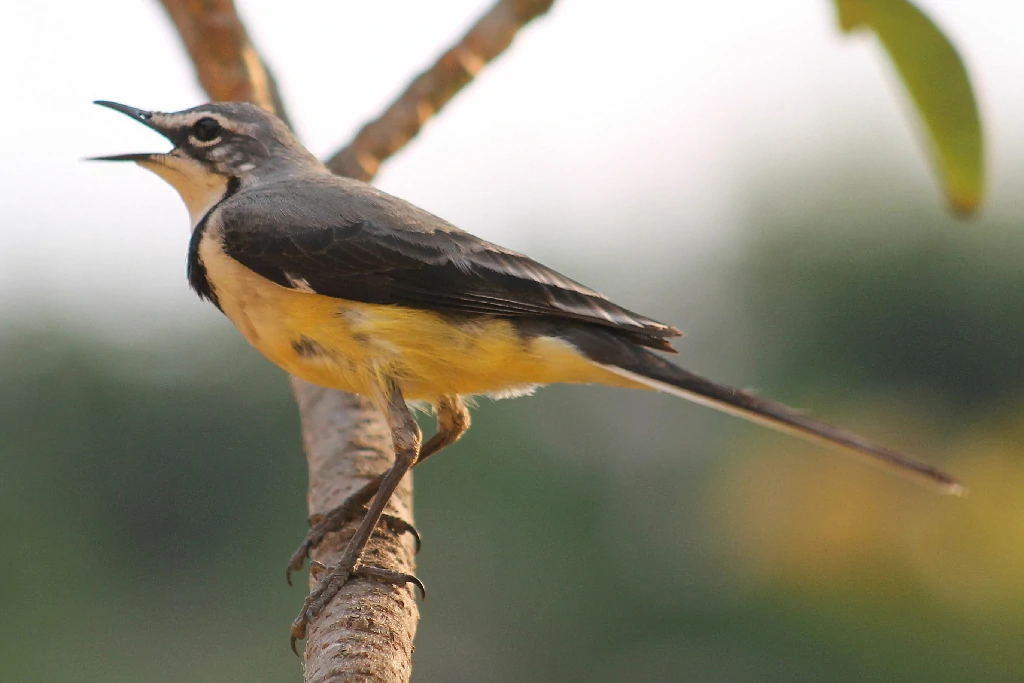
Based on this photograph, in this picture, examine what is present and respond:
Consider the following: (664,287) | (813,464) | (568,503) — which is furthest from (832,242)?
(813,464)

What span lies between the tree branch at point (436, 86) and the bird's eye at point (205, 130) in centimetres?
85

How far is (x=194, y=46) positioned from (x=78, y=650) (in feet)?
70.8

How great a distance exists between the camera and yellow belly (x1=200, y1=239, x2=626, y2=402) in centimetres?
545

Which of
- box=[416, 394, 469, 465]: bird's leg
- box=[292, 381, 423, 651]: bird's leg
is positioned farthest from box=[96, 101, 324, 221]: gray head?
box=[292, 381, 423, 651]: bird's leg

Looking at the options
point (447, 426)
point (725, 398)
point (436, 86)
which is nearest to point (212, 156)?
point (436, 86)

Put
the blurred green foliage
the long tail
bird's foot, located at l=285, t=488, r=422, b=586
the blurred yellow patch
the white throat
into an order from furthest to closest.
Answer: the blurred green foliage, the blurred yellow patch, the white throat, bird's foot, located at l=285, t=488, r=422, b=586, the long tail

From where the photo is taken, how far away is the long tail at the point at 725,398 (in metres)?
4.28

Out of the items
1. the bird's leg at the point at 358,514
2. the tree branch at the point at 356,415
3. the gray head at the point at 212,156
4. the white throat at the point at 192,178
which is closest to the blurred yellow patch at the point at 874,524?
the bird's leg at the point at 358,514

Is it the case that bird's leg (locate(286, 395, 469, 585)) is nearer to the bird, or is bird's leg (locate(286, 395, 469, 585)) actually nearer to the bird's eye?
the bird

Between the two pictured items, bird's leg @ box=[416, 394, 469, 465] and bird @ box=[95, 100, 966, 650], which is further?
bird's leg @ box=[416, 394, 469, 465]

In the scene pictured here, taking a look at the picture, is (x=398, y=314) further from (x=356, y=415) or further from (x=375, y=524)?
(x=375, y=524)

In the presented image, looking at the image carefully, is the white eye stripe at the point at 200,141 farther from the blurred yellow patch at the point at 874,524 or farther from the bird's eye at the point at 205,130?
the blurred yellow patch at the point at 874,524

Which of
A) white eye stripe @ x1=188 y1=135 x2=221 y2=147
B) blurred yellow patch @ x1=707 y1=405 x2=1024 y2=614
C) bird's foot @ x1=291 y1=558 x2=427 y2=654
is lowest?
bird's foot @ x1=291 y1=558 x2=427 y2=654

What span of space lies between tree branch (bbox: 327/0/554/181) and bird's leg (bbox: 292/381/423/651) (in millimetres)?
1864
